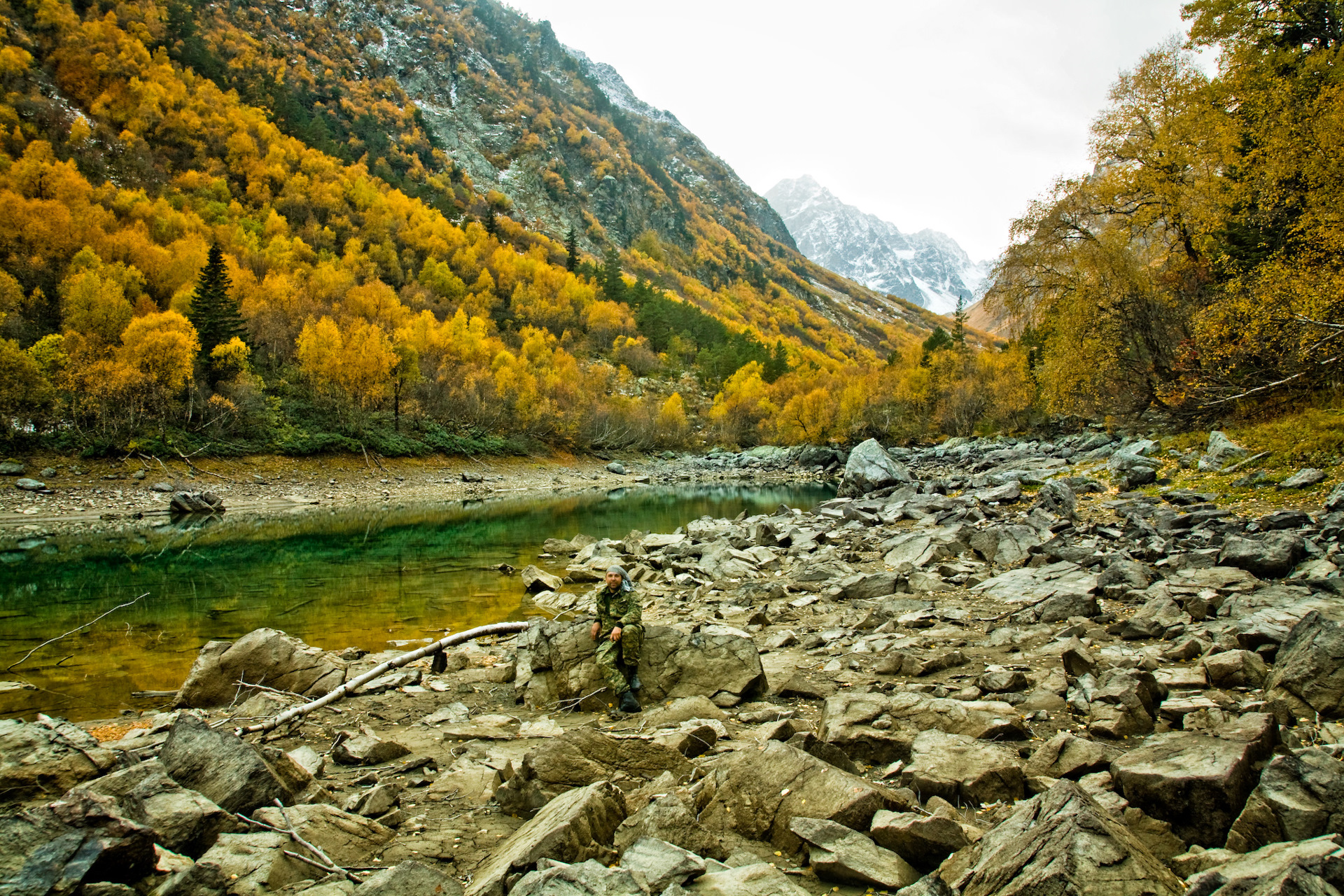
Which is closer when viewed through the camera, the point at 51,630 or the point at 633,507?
the point at 51,630

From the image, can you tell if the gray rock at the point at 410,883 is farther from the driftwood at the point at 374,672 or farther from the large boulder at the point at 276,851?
the driftwood at the point at 374,672

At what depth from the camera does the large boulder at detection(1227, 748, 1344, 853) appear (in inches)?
116

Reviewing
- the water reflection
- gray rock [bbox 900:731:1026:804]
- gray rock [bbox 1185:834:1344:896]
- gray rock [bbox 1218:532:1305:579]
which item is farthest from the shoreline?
gray rock [bbox 1218:532:1305:579]

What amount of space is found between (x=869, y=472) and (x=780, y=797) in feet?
85.9

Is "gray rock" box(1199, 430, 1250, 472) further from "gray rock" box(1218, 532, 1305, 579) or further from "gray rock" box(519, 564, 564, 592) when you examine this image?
"gray rock" box(519, 564, 564, 592)

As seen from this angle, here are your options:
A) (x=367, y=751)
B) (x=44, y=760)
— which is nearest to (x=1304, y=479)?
(x=367, y=751)

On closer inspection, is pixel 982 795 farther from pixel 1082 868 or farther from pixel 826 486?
pixel 826 486

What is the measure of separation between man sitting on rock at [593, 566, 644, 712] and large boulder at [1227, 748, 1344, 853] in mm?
5626

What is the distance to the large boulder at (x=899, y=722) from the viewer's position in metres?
5.07

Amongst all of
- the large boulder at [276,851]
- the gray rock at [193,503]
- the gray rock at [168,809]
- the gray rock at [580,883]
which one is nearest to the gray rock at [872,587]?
the large boulder at [276,851]

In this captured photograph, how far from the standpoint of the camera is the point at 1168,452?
1839 cm

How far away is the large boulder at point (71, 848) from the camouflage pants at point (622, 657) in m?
4.92

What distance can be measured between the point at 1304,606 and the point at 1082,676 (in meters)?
2.60

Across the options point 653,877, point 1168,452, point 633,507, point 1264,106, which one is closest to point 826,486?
point 633,507
